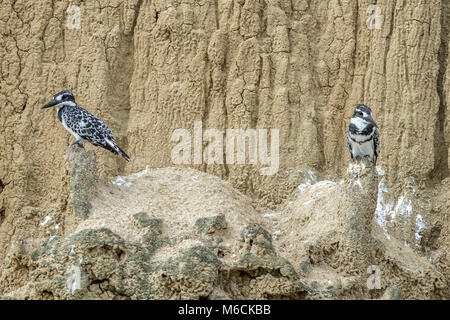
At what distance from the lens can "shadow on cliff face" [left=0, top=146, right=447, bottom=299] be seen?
10.4 metres

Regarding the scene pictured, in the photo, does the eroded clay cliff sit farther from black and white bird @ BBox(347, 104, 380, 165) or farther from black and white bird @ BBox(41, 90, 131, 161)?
black and white bird @ BBox(347, 104, 380, 165)

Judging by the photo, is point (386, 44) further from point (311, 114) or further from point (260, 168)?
point (260, 168)

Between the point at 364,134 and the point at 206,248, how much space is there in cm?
250

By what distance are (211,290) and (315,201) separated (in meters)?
2.62

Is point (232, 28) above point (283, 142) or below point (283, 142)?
above

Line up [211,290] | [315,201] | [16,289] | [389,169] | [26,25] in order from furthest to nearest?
[26,25]
[389,169]
[315,201]
[16,289]
[211,290]

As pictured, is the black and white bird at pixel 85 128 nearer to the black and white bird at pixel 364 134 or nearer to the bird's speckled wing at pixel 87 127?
the bird's speckled wing at pixel 87 127

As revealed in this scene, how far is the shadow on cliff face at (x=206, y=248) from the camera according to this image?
410 inches

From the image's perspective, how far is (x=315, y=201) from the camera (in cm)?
1245

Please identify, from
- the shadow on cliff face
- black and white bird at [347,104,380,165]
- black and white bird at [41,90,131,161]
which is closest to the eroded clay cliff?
the shadow on cliff face

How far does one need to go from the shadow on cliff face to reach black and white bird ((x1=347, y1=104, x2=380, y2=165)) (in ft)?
0.87

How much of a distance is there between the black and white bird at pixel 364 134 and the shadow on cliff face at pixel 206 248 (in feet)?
0.87

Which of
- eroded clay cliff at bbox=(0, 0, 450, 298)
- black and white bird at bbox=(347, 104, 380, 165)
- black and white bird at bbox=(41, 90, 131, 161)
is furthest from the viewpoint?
eroded clay cliff at bbox=(0, 0, 450, 298)

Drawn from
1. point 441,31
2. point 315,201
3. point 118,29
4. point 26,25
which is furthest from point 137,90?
point 441,31
